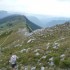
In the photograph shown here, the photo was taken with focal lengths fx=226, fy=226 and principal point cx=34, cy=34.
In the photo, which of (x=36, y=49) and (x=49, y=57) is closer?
(x=49, y=57)

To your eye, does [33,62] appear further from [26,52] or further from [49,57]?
[26,52]

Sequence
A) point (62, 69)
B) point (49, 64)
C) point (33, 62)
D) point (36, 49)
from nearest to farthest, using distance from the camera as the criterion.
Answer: point (62, 69) < point (49, 64) < point (33, 62) < point (36, 49)

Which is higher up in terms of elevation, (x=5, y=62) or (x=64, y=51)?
(x=64, y=51)

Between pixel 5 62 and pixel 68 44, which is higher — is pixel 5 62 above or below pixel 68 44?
below

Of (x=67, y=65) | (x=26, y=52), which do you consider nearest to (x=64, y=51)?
(x=67, y=65)

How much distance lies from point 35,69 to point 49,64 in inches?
67.2

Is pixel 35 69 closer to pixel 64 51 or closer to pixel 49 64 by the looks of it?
pixel 49 64

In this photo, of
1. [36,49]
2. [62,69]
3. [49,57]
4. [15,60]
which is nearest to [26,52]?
[36,49]

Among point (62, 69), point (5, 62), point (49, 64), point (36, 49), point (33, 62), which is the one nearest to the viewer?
point (62, 69)

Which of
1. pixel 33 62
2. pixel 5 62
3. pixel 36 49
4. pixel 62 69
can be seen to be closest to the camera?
pixel 62 69

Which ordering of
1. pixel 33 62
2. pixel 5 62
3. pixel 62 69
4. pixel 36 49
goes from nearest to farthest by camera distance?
1. pixel 62 69
2. pixel 33 62
3. pixel 5 62
4. pixel 36 49

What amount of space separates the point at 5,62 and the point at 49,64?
23.3 ft

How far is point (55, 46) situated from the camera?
3120 cm

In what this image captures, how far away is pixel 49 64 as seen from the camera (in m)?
25.8
